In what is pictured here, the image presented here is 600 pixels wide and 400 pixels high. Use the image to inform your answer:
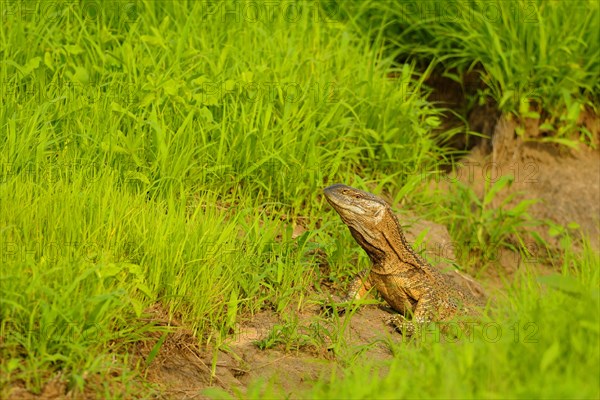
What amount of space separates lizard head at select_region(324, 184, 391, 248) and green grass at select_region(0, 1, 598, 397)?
37 cm

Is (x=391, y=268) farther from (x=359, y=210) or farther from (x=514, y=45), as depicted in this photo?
(x=514, y=45)

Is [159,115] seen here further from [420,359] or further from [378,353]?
[420,359]

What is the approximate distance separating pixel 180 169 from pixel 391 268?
1.53 metres

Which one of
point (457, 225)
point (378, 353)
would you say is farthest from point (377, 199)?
point (457, 225)

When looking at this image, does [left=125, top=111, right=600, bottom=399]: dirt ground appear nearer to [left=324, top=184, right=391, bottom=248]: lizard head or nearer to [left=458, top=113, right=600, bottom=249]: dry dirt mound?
[left=458, top=113, right=600, bottom=249]: dry dirt mound

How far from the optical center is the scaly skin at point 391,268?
6.27 meters

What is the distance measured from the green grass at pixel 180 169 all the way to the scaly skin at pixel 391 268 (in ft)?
1.13

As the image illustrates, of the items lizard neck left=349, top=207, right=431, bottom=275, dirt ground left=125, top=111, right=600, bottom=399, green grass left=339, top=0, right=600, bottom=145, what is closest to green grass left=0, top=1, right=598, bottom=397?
dirt ground left=125, top=111, right=600, bottom=399

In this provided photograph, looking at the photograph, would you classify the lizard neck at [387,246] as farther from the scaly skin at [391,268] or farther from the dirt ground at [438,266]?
the dirt ground at [438,266]

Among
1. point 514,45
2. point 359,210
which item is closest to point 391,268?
point 359,210

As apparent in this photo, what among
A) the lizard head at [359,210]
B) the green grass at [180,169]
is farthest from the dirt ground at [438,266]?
the lizard head at [359,210]

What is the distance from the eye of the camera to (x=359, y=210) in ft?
20.6

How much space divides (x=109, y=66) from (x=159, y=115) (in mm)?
674

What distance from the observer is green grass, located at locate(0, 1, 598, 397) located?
491cm
